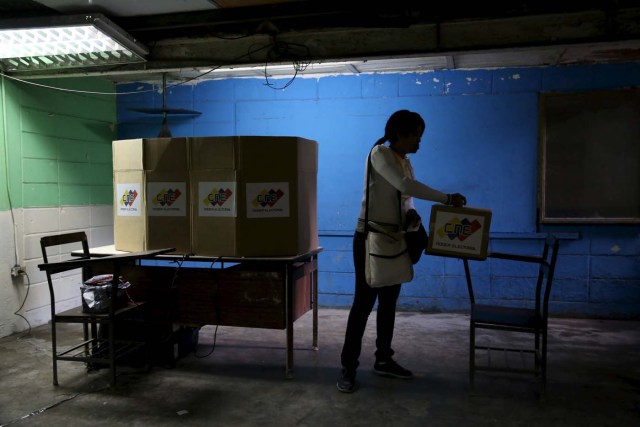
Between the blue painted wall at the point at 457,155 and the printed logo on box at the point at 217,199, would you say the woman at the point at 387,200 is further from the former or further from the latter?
the blue painted wall at the point at 457,155

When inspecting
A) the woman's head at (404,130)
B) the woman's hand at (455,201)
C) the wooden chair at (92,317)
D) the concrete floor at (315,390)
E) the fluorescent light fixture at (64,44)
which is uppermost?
the fluorescent light fixture at (64,44)

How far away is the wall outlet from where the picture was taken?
3.98 meters

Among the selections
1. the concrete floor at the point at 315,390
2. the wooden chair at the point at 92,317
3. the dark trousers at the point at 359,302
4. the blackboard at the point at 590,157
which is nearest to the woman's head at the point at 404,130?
the dark trousers at the point at 359,302

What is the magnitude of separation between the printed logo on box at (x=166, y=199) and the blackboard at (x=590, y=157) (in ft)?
9.74

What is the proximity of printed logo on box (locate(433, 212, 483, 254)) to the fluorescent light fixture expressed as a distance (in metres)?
2.27

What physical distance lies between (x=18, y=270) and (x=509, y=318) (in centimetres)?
355

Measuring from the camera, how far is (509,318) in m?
2.69

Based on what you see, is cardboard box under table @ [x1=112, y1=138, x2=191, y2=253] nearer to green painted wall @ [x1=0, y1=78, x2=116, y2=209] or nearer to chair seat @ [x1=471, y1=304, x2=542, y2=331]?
green painted wall @ [x1=0, y1=78, x2=116, y2=209]

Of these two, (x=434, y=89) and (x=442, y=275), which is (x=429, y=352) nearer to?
(x=442, y=275)

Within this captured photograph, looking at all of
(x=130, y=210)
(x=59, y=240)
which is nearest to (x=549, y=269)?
(x=130, y=210)

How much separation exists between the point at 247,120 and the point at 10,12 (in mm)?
2038

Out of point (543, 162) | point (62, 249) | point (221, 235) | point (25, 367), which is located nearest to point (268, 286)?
point (221, 235)

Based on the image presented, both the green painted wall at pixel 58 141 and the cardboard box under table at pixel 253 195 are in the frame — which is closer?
the cardboard box under table at pixel 253 195

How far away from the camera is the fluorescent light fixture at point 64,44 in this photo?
311cm
